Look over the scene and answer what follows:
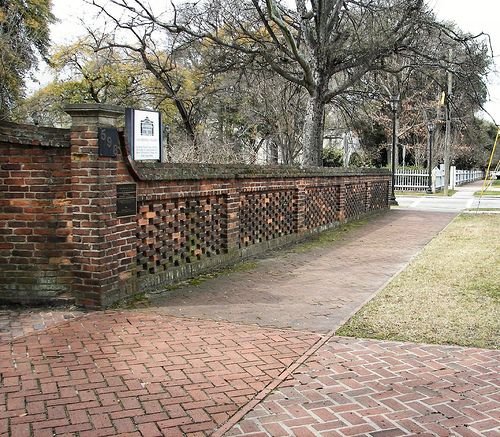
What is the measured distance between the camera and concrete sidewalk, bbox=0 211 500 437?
3502 millimetres

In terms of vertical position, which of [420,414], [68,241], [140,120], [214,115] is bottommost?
[420,414]

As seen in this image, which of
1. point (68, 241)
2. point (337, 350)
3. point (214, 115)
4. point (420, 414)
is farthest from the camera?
point (214, 115)

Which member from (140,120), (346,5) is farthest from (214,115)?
(140,120)

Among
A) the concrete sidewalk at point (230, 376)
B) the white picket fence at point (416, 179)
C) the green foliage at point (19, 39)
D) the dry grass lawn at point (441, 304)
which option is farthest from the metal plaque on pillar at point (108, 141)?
the white picket fence at point (416, 179)

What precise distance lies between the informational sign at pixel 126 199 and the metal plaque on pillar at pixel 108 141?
41 cm

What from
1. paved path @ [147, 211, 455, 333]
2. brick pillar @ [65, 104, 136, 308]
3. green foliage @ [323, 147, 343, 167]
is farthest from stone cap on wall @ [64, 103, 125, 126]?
green foliage @ [323, 147, 343, 167]

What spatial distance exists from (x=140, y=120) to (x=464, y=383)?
205 inches

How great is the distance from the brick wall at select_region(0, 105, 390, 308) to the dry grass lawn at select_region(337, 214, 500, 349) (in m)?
2.63

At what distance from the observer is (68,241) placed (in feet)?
20.3

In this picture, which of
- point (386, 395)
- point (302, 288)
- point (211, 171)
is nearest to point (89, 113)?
point (211, 171)

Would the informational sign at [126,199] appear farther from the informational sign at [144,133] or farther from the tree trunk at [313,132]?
the tree trunk at [313,132]

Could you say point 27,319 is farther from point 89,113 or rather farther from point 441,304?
point 441,304

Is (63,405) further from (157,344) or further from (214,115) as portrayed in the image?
(214,115)

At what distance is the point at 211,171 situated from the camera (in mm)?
8570
